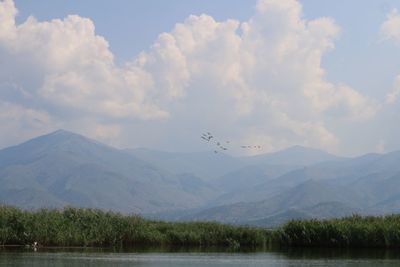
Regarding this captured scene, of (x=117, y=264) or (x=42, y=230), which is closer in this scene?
(x=117, y=264)

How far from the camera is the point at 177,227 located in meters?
62.8

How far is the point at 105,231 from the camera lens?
58.0 m

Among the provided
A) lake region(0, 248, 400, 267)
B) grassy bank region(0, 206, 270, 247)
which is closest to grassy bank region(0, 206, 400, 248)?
grassy bank region(0, 206, 270, 247)

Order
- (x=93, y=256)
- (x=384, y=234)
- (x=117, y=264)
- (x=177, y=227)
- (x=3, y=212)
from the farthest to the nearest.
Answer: (x=177, y=227) < (x=384, y=234) < (x=3, y=212) < (x=93, y=256) < (x=117, y=264)

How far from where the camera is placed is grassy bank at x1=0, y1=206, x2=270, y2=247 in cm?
5444

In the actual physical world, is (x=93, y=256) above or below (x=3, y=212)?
below

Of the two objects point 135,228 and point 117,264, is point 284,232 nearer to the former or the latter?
point 135,228

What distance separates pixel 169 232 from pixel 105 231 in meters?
6.17

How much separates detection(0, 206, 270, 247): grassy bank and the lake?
324 cm

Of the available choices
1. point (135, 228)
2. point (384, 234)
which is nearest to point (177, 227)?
point (135, 228)

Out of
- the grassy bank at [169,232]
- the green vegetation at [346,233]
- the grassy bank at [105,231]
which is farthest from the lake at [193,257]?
the grassy bank at [105,231]

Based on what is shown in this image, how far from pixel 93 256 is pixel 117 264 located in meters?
5.75

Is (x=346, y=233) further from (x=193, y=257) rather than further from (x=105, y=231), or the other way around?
(x=105, y=231)

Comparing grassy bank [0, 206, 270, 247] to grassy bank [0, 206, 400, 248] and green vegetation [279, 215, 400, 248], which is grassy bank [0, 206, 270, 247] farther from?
green vegetation [279, 215, 400, 248]
